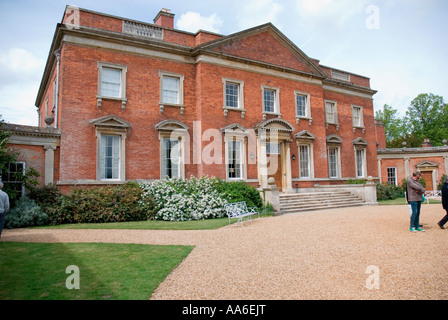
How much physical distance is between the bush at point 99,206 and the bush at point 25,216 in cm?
35

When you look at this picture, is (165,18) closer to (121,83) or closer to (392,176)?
(121,83)

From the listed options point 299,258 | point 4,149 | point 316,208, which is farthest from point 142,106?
point 299,258

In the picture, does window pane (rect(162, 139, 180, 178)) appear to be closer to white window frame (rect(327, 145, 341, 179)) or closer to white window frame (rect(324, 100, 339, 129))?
white window frame (rect(327, 145, 341, 179))

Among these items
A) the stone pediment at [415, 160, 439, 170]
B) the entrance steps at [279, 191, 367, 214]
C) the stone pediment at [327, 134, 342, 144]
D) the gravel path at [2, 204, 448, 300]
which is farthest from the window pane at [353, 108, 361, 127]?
the gravel path at [2, 204, 448, 300]

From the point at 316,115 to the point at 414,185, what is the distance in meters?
13.1

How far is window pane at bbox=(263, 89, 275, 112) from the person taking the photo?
19781 millimetres

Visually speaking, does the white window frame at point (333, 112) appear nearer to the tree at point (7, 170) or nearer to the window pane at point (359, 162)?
the window pane at point (359, 162)

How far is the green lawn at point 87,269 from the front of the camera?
4660 mm

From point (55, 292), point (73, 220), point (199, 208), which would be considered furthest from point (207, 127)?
point (55, 292)

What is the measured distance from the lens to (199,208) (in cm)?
1351

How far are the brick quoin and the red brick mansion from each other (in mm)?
53

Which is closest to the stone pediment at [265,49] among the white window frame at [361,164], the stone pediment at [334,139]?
the stone pediment at [334,139]

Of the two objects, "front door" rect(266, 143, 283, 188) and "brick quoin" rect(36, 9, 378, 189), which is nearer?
"brick quoin" rect(36, 9, 378, 189)
